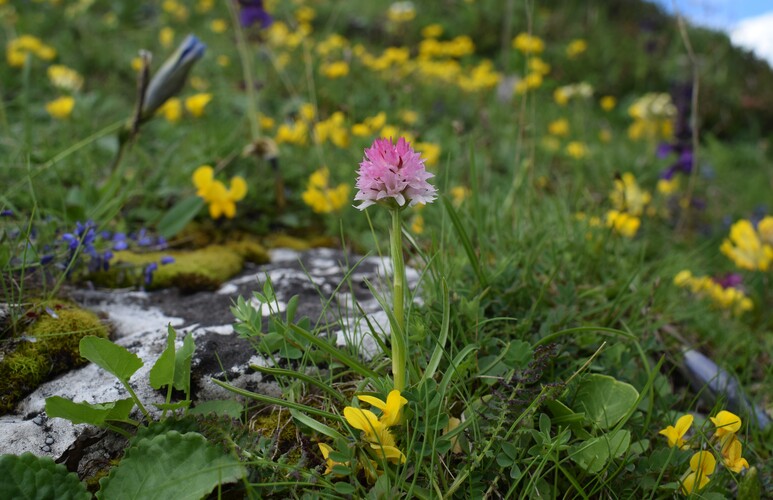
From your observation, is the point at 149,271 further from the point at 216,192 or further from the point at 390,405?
the point at 390,405

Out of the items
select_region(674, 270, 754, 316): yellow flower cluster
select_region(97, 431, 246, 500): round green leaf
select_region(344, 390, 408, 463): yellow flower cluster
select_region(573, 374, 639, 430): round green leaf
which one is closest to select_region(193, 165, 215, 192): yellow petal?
select_region(97, 431, 246, 500): round green leaf

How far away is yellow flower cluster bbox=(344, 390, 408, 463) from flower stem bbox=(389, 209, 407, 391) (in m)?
0.05

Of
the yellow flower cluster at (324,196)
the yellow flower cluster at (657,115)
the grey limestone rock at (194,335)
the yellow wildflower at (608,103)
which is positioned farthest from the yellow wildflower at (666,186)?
the grey limestone rock at (194,335)

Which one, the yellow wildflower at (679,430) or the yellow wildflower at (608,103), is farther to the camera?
the yellow wildflower at (608,103)

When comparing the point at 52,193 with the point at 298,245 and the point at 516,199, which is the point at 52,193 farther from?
the point at 516,199

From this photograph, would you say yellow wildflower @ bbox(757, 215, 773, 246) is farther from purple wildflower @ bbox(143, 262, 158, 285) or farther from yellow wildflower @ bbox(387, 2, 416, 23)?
yellow wildflower @ bbox(387, 2, 416, 23)

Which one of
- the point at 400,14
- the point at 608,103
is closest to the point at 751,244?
the point at 608,103

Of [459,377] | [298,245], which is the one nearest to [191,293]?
[298,245]

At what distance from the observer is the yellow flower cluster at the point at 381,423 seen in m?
1.00

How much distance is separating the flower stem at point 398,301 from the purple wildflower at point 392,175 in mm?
47

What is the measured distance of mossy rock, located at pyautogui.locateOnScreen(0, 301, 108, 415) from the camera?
1192 millimetres

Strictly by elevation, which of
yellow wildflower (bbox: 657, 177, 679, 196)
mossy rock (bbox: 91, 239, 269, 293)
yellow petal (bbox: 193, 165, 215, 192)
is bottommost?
mossy rock (bbox: 91, 239, 269, 293)

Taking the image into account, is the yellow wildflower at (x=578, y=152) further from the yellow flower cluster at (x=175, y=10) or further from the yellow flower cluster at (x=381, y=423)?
the yellow flower cluster at (x=175, y=10)

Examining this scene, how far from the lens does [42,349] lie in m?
1.27
